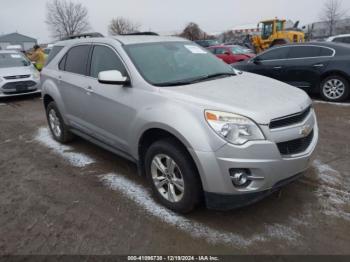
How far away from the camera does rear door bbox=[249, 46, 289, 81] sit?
26.5 ft

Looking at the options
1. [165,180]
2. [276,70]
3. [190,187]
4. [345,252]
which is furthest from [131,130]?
[276,70]

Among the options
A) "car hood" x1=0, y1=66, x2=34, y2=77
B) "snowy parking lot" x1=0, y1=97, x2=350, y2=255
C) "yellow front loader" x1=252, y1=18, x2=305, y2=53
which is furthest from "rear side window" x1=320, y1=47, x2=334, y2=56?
"yellow front loader" x1=252, y1=18, x2=305, y2=53

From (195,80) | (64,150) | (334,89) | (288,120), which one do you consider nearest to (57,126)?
(64,150)

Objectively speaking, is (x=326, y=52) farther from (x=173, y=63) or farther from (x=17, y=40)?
(x=17, y=40)

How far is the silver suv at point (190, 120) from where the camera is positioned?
2.55 m

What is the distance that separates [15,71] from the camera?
982 cm

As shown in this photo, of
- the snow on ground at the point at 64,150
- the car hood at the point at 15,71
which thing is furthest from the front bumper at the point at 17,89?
the snow on ground at the point at 64,150

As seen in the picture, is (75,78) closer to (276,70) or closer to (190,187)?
(190,187)

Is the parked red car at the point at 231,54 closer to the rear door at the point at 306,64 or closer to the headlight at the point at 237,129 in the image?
the rear door at the point at 306,64

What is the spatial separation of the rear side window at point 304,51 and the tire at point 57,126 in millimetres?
6047

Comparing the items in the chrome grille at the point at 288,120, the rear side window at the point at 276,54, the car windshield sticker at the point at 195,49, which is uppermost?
the car windshield sticker at the point at 195,49

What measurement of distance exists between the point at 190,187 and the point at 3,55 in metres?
10.4

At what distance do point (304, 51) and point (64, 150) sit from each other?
6359 millimetres

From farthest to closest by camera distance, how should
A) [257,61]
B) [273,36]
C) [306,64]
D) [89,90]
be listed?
[273,36], [257,61], [306,64], [89,90]
